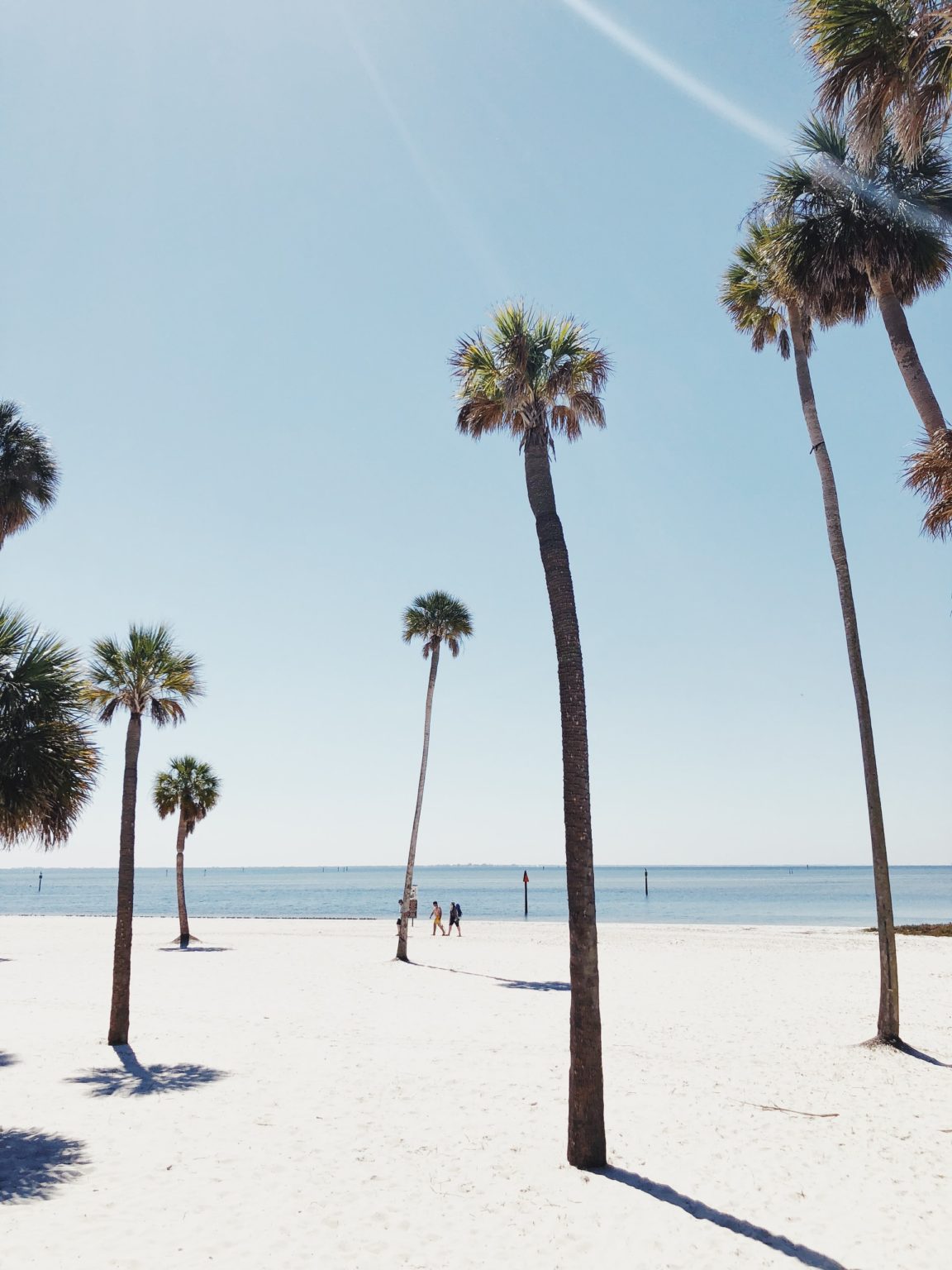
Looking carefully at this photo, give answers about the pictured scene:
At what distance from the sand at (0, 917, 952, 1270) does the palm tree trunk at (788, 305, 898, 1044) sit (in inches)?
35.5

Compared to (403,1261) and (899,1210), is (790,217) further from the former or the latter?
(403,1261)

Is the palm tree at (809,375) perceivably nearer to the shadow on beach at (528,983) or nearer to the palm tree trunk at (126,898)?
the shadow on beach at (528,983)

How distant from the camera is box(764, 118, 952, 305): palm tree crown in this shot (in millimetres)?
12227

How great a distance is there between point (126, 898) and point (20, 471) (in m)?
11.0

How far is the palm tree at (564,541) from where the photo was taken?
28.4 feet

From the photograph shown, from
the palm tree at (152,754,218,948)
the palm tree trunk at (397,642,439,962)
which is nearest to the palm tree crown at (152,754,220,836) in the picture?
the palm tree at (152,754,218,948)

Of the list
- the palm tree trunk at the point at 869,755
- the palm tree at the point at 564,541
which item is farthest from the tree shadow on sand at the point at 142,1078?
the palm tree trunk at the point at 869,755

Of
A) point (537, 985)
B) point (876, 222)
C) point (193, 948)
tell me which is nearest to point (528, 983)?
point (537, 985)

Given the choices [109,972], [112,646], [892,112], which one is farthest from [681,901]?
[892,112]

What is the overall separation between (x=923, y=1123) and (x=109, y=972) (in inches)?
825

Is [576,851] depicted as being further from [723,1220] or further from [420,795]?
[420,795]

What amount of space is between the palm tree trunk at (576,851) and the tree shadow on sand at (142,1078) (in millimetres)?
5903

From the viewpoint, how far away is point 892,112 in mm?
7863

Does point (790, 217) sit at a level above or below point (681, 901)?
above
